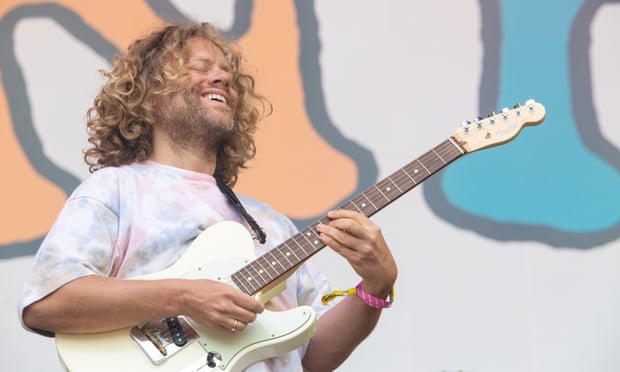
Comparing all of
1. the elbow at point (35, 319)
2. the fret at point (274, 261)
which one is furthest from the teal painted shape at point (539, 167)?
the elbow at point (35, 319)

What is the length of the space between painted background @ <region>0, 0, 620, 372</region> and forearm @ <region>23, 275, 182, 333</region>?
778mm

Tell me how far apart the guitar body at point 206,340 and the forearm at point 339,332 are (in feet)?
0.56

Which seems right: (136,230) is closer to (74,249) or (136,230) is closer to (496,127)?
(74,249)

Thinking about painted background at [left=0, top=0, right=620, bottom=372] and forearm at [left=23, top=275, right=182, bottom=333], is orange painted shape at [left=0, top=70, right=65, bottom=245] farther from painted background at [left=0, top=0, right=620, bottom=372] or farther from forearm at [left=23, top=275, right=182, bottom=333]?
forearm at [left=23, top=275, right=182, bottom=333]

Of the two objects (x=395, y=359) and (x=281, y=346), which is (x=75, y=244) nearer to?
(x=281, y=346)

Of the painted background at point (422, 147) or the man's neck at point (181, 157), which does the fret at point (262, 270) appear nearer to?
the man's neck at point (181, 157)

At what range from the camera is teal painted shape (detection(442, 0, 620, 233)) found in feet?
8.61

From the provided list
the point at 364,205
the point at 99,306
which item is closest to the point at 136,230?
the point at 99,306

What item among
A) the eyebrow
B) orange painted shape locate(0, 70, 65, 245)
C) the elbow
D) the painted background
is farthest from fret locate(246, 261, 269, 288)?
orange painted shape locate(0, 70, 65, 245)

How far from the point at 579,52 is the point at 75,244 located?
158 cm

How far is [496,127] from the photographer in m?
1.90

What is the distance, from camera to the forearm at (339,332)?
1.89 metres

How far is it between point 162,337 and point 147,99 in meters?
0.59

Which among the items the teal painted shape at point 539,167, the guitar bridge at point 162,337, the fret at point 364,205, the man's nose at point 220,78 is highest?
the man's nose at point 220,78
